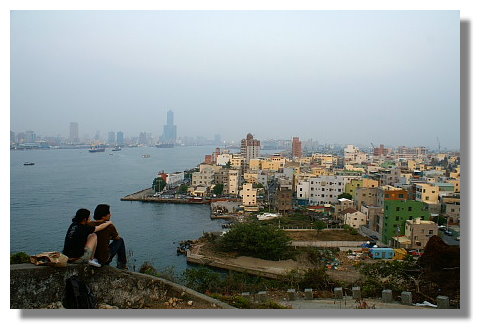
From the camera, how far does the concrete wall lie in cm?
167

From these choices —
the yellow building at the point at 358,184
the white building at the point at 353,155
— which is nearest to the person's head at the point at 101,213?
the yellow building at the point at 358,184

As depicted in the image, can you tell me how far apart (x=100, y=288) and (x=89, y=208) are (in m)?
7.75

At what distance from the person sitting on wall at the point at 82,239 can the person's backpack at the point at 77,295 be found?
0.08m

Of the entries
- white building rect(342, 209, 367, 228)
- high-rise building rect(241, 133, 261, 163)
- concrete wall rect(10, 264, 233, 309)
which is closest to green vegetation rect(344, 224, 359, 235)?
white building rect(342, 209, 367, 228)

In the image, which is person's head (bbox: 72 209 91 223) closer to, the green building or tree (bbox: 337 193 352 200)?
the green building

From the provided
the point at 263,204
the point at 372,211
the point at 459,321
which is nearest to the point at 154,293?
the point at 459,321

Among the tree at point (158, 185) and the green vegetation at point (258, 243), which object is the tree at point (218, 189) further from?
the green vegetation at point (258, 243)

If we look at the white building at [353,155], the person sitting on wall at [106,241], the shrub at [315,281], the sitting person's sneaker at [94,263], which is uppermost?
→ the white building at [353,155]

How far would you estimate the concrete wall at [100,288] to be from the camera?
5.47 ft

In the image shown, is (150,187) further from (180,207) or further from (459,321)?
(459,321)

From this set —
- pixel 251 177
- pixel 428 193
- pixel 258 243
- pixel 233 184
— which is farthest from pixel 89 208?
pixel 428 193

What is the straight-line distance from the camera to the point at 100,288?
1.69 meters

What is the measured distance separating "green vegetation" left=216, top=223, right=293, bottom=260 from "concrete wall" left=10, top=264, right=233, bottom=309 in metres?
3.68

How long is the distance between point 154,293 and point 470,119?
1508 mm
